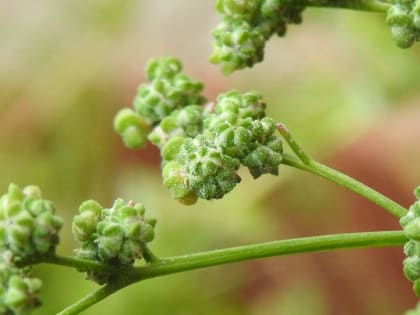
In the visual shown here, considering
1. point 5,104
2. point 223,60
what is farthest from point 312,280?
point 223,60

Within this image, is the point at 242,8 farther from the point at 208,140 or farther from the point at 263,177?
the point at 263,177

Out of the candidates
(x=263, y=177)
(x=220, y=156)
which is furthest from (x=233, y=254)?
(x=263, y=177)

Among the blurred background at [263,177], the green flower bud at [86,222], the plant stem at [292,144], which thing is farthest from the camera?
the blurred background at [263,177]

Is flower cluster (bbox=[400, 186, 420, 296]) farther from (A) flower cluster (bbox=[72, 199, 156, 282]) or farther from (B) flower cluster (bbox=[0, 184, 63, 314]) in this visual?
(B) flower cluster (bbox=[0, 184, 63, 314])

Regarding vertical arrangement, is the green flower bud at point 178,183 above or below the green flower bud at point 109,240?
above

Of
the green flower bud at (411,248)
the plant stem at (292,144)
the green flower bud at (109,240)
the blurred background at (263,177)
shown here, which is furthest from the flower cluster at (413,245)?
the blurred background at (263,177)

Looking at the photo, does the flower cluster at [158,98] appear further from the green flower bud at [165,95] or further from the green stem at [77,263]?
the green stem at [77,263]

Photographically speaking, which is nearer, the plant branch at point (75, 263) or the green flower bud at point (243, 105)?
the plant branch at point (75, 263)
